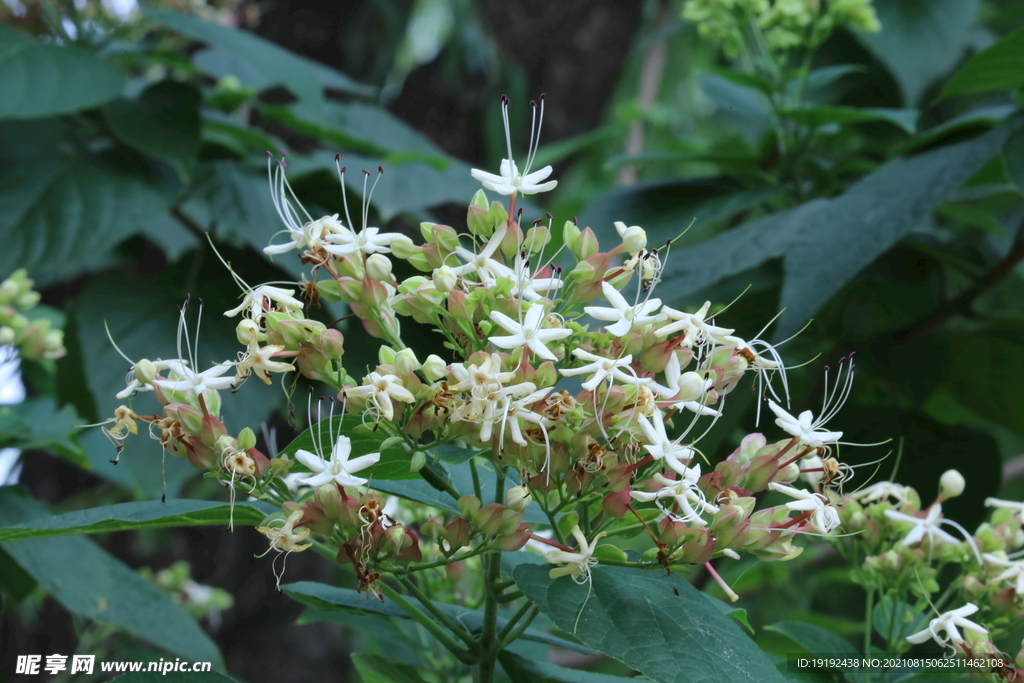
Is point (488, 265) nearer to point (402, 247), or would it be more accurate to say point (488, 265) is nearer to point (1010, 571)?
point (402, 247)

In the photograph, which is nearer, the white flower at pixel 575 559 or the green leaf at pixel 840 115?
the white flower at pixel 575 559

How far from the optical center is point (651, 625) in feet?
1.46

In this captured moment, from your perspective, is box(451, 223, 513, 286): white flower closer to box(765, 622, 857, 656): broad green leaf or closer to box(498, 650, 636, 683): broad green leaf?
box(498, 650, 636, 683): broad green leaf

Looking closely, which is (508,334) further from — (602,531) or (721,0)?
(721,0)

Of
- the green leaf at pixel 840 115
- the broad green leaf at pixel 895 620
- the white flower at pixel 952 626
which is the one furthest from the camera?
the green leaf at pixel 840 115

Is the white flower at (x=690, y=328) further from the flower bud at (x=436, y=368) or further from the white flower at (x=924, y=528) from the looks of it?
the white flower at (x=924, y=528)

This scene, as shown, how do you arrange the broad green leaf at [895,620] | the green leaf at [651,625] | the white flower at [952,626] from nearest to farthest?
the green leaf at [651,625]
the white flower at [952,626]
the broad green leaf at [895,620]

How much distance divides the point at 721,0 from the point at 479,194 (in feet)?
2.21

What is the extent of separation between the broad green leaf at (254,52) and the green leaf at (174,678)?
2.31ft

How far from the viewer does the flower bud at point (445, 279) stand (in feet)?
1.49

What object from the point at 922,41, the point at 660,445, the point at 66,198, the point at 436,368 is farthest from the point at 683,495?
the point at 922,41

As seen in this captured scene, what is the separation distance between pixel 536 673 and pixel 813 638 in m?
0.24

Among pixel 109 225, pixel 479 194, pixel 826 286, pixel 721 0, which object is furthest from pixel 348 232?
pixel 721 0

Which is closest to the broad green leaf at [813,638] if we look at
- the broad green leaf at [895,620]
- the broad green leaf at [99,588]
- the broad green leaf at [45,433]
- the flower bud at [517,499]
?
the broad green leaf at [895,620]
